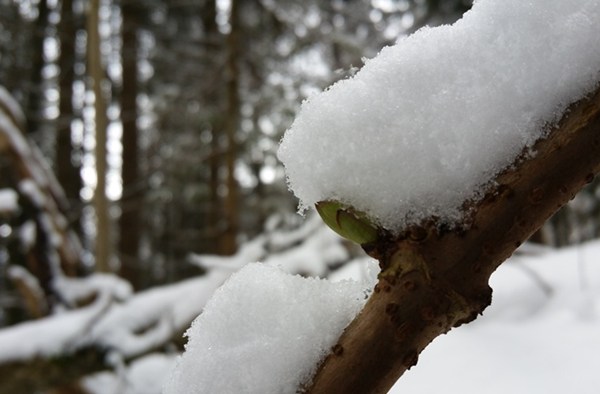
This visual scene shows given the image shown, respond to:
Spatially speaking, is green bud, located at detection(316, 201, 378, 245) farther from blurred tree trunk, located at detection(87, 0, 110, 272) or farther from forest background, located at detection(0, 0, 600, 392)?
blurred tree trunk, located at detection(87, 0, 110, 272)

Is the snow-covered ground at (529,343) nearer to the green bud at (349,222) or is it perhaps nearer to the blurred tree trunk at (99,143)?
the green bud at (349,222)

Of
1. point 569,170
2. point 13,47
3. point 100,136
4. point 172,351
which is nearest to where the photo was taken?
point 569,170

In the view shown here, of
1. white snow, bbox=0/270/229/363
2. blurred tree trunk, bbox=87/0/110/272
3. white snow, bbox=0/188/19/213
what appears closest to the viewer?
white snow, bbox=0/270/229/363

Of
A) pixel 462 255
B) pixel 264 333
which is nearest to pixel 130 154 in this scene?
pixel 264 333

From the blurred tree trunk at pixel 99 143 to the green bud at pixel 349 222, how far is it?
3.87 meters

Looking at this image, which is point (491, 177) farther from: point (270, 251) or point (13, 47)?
point (13, 47)

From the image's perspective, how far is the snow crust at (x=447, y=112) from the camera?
398 mm

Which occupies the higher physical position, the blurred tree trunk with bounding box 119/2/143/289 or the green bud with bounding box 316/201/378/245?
the blurred tree trunk with bounding box 119/2/143/289

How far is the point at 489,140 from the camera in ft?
1.32

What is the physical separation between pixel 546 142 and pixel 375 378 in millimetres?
192

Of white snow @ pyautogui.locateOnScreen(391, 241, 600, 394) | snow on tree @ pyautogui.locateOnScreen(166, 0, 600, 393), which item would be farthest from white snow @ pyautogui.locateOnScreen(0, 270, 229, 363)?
snow on tree @ pyautogui.locateOnScreen(166, 0, 600, 393)

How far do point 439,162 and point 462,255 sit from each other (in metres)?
0.08

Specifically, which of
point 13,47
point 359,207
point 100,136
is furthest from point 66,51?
point 359,207

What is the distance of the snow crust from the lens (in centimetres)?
40
